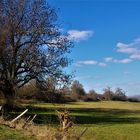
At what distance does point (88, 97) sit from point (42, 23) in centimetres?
8701

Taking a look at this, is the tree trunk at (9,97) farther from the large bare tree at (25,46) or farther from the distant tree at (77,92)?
the distant tree at (77,92)

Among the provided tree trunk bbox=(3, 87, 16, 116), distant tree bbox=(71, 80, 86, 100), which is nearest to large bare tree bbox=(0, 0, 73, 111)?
tree trunk bbox=(3, 87, 16, 116)

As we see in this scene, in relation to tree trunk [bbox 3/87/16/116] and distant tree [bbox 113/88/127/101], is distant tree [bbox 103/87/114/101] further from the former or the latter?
tree trunk [bbox 3/87/16/116]

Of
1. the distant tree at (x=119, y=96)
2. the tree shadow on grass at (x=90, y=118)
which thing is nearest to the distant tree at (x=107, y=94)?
the distant tree at (x=119, y=96)

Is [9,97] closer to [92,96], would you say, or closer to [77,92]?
[92,96]

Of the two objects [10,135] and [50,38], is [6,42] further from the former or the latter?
[10,135]

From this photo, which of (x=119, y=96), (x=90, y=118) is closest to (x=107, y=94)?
(x=119, y=96)

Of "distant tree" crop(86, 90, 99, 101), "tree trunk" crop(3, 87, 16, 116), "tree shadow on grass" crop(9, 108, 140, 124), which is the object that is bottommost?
"tree shadow on grass" crop(9, 108, 140, 124)

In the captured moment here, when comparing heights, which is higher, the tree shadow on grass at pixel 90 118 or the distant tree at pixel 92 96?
the distant tree at pixel 92 96

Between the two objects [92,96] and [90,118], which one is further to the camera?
[92,96]

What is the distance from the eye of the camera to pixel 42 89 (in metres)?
47.9

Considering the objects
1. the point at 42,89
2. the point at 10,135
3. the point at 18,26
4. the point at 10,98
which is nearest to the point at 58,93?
the point at 42,89

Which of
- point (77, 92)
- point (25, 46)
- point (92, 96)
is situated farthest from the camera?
point (77, 92)

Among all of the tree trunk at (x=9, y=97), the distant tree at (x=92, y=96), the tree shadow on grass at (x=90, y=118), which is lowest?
the tree shadow on grass at (x=90, y=118)
